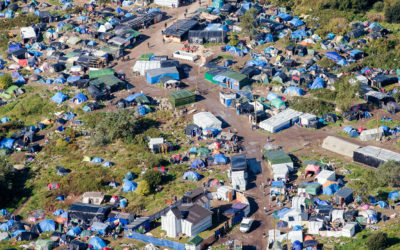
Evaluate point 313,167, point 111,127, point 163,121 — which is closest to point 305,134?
point 313,167

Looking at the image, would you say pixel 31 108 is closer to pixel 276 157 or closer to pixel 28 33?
→ pixel 28 33

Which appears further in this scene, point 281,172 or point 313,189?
point 281,172

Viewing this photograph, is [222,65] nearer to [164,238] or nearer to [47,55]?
[47,55]

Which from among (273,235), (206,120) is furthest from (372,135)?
(273,235)

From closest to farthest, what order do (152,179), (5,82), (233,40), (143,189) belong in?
1. (143,189)
2. (152,179)
3. (5,82)
4. (233,40)

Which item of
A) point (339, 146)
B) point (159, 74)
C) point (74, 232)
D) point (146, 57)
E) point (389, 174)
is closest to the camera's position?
point (74, 232)

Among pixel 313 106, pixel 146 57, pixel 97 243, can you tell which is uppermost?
pixel 313 106

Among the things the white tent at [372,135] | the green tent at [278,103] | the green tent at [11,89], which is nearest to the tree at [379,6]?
the green tent at [278,103]
